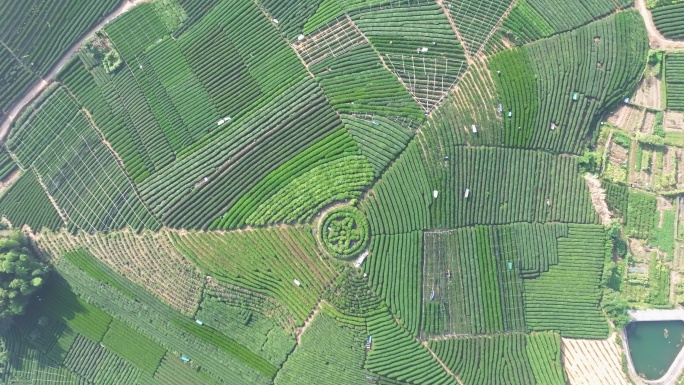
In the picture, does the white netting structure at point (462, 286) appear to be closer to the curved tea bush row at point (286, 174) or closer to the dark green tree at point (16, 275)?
the curved tea bush row at point (286, 174)

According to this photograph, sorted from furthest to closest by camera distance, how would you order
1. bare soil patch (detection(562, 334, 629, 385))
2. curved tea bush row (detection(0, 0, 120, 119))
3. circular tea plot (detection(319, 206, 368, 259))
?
1. curved tea bush row (detection(0, 0, 120, 119))
2. bare soil patch (detection(562, 334, 629, 385))
3. circular tea plot (detection(319, 206, 368, 259))

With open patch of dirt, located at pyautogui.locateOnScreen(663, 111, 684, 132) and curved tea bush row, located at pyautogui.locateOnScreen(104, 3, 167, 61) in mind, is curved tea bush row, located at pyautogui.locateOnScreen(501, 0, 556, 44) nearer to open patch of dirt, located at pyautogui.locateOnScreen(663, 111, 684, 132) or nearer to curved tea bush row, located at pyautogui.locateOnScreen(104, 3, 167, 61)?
open patch of dirt, located at pyautogui.locateOnScreen(663, 111, 684, 132)

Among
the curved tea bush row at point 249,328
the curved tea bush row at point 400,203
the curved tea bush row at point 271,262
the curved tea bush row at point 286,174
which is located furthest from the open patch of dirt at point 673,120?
the curved tea bush row at point 249,328

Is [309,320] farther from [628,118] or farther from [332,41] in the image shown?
[628,118]

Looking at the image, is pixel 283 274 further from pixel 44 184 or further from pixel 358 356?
pixel 44 184

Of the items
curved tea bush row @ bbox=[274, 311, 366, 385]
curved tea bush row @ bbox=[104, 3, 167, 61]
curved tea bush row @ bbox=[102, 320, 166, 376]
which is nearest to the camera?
curved tea bush row @ bbox=[274, 311, 366, 385]

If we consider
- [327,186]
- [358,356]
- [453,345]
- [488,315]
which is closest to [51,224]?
[327,186]

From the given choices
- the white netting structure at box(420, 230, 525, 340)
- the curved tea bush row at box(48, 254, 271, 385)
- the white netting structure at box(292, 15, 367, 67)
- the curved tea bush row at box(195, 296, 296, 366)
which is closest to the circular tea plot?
the white netting structure at box(420, 230, 525, 340)
